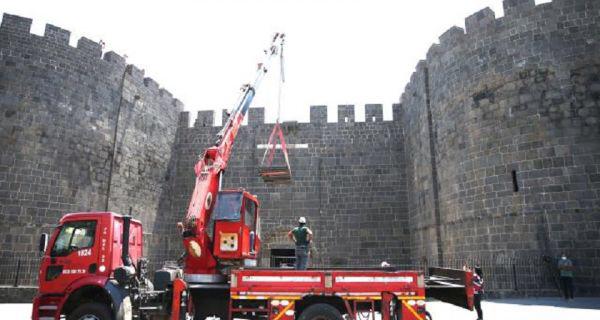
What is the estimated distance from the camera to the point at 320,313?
5809mm

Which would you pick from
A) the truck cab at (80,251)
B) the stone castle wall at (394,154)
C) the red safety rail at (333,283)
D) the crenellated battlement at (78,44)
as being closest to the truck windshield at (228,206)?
the red safety rail at (333,283)

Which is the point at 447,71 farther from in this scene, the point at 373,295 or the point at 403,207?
the point at 373,295

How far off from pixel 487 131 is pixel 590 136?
2.41m

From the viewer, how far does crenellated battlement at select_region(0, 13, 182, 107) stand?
40.5 feet

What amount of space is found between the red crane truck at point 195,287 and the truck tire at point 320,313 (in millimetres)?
14

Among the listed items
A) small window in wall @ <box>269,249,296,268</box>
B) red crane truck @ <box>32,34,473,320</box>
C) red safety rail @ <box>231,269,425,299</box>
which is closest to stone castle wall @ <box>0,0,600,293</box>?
small window in wall @ <box>269,249,296,268</box>

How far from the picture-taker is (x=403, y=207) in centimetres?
1675

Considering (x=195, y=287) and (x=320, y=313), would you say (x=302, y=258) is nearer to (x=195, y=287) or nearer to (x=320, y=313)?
(x=320, y=313)

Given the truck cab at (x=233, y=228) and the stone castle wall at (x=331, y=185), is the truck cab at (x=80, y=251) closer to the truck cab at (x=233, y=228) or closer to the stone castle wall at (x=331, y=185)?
the truck cab at (x=233, y=228)

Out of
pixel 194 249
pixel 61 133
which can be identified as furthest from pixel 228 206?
pixel 61 133

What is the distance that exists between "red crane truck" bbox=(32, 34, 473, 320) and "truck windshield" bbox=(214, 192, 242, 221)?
1.35 ft

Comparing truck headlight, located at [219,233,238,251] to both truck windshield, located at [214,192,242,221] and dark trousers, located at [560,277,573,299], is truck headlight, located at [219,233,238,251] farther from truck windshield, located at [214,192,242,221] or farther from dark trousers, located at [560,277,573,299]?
dark trousers, located at [560,277,573,299]

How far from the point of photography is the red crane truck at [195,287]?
5906 millimetres

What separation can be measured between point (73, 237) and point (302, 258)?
3804 mm
